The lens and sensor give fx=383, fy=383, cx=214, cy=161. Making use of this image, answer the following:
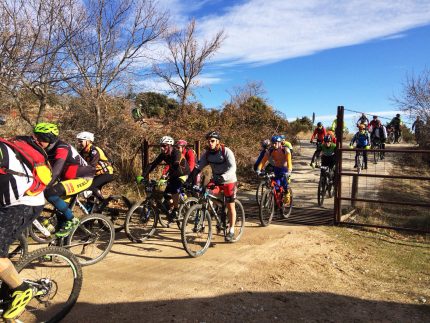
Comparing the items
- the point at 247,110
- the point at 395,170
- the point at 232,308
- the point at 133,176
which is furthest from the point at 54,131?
the point at 247,110

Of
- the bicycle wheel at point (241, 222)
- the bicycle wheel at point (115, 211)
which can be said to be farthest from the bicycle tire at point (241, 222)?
the bicycle wheel at point (115, 211)

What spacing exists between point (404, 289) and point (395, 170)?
13.2 m

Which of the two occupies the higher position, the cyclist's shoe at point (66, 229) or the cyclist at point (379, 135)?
the cyclist at point (379, 135)

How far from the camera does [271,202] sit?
855cm

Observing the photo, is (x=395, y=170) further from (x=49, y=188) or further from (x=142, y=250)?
(x=49, y=188)

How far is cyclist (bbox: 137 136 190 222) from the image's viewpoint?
7.07 metres

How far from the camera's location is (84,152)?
21.5 feet

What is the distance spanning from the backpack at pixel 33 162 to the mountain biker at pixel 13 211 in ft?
0.04

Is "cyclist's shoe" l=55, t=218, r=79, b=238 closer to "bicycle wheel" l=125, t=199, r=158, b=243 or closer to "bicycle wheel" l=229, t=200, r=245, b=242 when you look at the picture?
"bicycle wheel" l=125, t=199, r=158, b=243

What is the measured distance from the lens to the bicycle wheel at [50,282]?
3.71 m

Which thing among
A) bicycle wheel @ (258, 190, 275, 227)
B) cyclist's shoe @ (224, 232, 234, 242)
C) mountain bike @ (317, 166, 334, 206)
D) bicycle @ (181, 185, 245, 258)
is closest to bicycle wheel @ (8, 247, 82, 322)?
bicycle @ (181, 185, 245, 258)

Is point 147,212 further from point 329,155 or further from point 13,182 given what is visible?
point 329,155

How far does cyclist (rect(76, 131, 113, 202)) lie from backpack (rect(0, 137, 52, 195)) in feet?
9.09

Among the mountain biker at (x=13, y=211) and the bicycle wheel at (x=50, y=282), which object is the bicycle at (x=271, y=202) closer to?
the bicycle wheel at (x=50, y=282)
